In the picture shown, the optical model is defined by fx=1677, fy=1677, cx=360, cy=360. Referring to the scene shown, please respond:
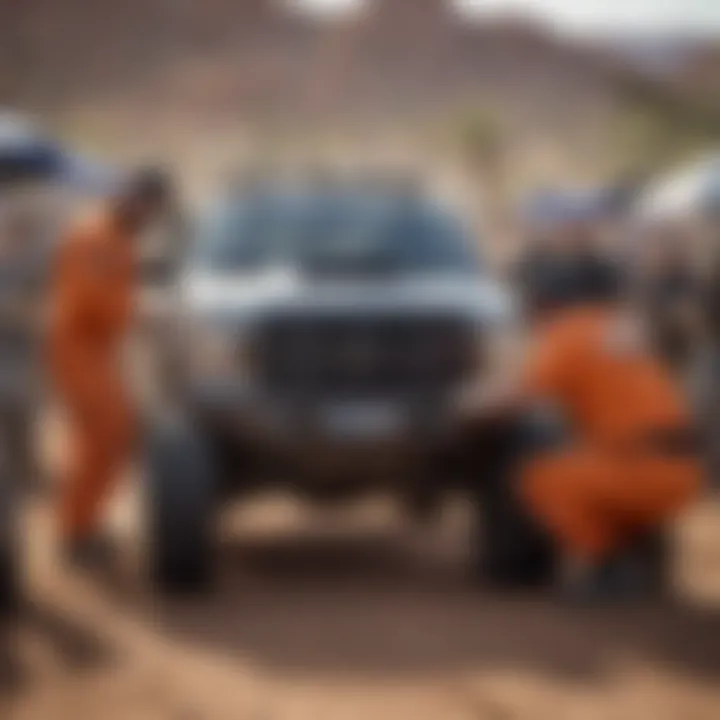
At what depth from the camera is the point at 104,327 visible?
5652mm

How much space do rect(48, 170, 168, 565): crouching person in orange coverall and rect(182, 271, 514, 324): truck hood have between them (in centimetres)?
26

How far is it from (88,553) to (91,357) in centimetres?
68

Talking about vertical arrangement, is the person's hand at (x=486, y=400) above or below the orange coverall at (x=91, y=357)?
below

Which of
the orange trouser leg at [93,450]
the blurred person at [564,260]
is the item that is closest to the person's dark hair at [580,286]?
the blurred person at [564,260]

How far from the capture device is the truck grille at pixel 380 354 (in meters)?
5.26

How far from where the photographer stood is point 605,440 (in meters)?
4.97

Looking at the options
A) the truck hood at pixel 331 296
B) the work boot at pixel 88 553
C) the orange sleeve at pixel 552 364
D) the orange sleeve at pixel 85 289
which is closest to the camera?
the orange sleeve at pixel 552 364

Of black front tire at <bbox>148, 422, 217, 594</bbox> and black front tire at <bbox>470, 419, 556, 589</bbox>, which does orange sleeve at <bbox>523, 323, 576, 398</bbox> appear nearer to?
black front tire at <bbox>470, 419, 556, 589</bbox>

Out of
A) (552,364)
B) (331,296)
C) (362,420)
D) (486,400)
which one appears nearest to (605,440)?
(552,364)

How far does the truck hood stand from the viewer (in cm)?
529

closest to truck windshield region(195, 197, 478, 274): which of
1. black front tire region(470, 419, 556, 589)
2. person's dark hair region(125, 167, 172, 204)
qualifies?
person's dark hair region(125, 167, 172, 204)

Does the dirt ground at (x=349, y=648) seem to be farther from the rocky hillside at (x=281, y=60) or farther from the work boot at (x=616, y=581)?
the rocky hillside at (x=281, y=60)

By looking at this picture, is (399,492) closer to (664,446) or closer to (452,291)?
(452,291)

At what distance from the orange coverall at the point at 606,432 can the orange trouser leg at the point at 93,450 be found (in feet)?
5.00
